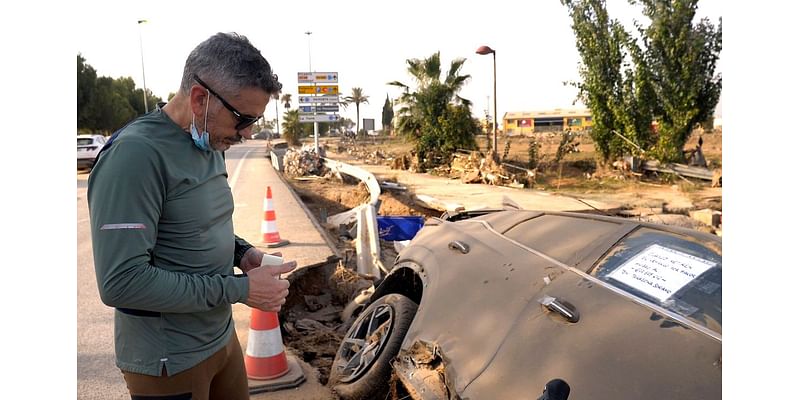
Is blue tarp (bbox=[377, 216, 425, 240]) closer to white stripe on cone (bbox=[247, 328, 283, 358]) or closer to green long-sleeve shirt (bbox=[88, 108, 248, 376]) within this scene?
white stripe on cone (bbox=[247, 328, 283, 358])

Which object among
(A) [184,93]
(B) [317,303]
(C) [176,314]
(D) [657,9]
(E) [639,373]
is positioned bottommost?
(B) [317,303]

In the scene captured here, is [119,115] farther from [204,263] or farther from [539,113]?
[539,113]

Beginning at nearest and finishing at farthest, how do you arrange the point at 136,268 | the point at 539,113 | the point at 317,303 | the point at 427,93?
the point at 136,268 < the point at 317,303 < the point at 427,93 < the point at 539,113

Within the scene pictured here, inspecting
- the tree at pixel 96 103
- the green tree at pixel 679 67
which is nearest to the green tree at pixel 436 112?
the green tree at pixel 679 67

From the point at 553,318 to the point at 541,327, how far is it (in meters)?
0.06

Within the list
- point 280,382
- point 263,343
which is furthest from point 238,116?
point 280,382

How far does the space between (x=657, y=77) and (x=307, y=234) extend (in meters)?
16.8

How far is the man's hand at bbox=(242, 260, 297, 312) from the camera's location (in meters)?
2.03

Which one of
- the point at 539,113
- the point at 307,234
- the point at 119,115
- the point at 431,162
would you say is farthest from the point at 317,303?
the point at 539,113

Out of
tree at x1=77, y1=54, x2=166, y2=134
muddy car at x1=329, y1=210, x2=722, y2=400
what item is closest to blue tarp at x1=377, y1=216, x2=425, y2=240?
muddy car at x1=329, y1=210, x2=722, y2=400

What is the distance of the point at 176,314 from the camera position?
6.64 feet

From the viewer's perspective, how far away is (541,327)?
2207 mm

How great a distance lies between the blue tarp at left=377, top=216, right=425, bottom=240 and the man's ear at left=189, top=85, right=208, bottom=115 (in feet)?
20.7

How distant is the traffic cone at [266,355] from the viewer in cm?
394
